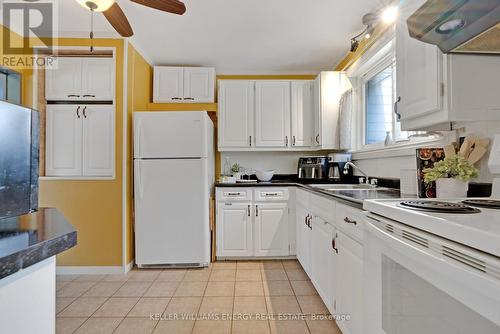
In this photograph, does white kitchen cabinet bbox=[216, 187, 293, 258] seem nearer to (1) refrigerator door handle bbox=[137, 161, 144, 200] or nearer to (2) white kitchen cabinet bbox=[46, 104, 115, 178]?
(1) refrigerator door handle bbox=[137, 161, 144, 200]

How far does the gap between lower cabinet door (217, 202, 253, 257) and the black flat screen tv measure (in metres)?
2.38

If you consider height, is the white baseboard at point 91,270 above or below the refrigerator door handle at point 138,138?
below

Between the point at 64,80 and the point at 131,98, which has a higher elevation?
the point at 64,80

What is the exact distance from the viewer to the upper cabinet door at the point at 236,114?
3.43 meters

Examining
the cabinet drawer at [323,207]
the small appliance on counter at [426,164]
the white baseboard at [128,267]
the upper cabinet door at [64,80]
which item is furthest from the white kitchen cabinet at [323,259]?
the upper cabinet door at [64,80]

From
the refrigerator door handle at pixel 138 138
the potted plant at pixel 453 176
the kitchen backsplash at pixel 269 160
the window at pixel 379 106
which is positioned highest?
the window at pixel 379 106

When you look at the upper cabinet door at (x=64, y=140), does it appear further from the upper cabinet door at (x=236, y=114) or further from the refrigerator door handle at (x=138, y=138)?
the upper cabinet door at (x=236, y=114)

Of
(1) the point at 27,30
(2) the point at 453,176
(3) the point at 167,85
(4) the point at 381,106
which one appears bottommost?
(2) the point at 453,176

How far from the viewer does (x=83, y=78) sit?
283cm

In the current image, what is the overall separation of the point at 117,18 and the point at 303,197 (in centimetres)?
213

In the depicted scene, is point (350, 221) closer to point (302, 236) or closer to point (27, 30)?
point (302, 236)

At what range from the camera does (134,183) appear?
2850 mm

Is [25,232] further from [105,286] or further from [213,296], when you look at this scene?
[105,286]

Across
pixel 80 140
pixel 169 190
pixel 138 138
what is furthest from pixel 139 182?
pixel 80 140
